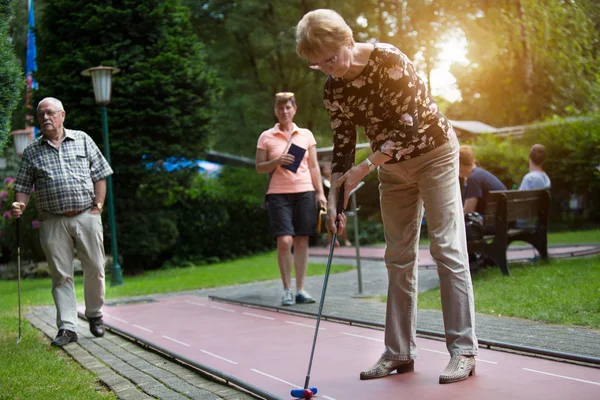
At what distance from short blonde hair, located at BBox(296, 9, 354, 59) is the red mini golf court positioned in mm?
1693

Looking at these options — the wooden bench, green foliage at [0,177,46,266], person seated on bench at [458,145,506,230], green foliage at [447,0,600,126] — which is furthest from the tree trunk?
green foliage at [0,177,46,266]

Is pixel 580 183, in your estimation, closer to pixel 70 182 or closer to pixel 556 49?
pixel 556 49

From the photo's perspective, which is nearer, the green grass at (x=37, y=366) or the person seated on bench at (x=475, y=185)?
the green grass at (x=37, y=366)

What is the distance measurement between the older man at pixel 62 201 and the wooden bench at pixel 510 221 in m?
3.83

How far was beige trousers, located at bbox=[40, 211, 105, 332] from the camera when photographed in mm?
5812

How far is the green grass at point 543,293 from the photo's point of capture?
550 centimetres

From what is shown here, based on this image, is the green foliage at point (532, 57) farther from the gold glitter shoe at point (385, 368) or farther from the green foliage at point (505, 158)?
the gold glitter shoe at point (385, 368)

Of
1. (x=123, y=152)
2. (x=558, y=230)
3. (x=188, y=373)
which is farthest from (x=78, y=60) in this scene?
(x=558, y=230)

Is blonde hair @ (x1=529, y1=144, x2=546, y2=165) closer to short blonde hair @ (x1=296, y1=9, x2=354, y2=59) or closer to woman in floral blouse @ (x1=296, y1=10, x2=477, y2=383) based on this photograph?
woman in floral blouse @ (x1=296, y1=10, x2=477, y2=383)

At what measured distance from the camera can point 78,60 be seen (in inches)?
504

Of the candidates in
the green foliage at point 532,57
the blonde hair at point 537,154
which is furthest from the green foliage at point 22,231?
the green foliage at point 532,57

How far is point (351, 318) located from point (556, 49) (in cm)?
1160

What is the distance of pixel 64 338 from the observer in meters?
5.70

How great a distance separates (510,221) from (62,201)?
4603mm
